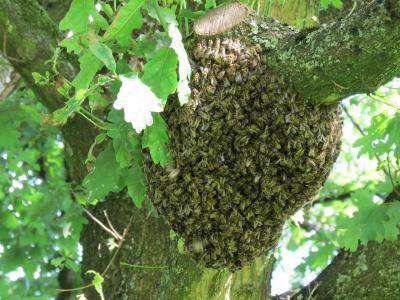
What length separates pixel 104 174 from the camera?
3057 mm

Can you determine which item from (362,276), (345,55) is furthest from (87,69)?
(362,276)

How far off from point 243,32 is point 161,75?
523mm

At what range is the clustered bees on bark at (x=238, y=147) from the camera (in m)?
2.64

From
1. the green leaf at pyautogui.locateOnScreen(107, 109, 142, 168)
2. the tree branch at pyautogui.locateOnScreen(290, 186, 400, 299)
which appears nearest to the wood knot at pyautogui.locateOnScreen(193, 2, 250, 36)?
the green leaf at pyautogui.locateOnScreen(107, 109, 142, 168)

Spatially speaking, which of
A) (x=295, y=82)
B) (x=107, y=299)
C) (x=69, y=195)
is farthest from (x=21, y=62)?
(x=295, y=82)

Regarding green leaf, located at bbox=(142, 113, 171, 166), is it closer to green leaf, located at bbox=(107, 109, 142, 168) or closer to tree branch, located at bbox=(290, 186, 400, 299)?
green leaf, located at bbox=(107, 109, 142, 168)

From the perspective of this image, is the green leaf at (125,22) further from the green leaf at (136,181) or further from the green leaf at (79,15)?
the green leaf at (136,181)

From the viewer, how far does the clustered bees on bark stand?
8.66 feet

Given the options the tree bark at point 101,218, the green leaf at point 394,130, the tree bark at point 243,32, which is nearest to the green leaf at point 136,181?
the tree bark at point 243,32

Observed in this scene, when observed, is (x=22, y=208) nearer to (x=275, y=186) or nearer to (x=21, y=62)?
(x=21, y=62)

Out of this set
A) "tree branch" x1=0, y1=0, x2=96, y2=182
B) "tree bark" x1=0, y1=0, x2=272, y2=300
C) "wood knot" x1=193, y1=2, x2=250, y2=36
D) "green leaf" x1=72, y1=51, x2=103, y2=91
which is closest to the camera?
"green leaf" x1=72, y1=51, x2=103, y2=91

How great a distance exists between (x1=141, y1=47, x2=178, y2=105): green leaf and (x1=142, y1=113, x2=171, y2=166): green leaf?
0.82 ft

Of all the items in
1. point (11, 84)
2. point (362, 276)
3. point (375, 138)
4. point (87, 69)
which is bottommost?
point (362, 276)

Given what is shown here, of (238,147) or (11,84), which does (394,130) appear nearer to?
(238,147)
